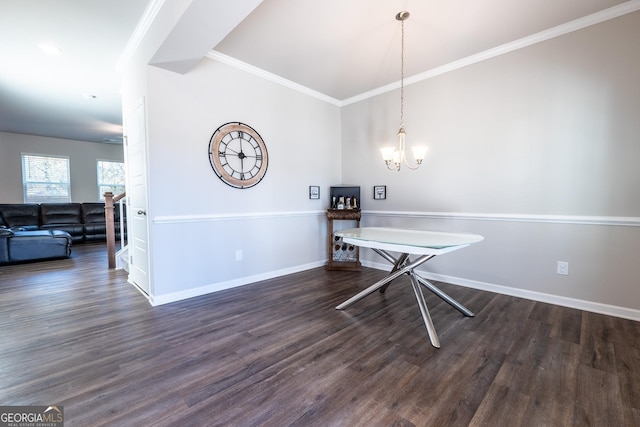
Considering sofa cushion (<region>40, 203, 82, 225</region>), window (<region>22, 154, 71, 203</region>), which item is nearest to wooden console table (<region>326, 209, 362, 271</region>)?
sofa cushion (<region>40, 203, 82, 225</region>)

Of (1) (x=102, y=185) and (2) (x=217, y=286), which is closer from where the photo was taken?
(2) (x=217, y=286)

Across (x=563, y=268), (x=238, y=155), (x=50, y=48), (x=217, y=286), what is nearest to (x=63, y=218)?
(x=50, y=48)

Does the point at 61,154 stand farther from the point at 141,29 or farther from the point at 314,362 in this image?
the point at 314,362

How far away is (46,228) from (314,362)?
24.0 feet

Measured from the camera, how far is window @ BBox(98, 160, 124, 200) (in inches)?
294

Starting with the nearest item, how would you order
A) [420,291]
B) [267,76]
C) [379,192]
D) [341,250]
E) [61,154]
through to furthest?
[420,291] → [267,76] → [379,192] → [341,250] → [61,154]

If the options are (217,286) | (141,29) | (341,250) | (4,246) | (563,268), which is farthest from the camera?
(4,246)

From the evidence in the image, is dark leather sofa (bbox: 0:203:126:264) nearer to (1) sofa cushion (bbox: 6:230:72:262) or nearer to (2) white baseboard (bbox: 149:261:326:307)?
(1) sofa cushion (bbox: 6:230:72:262)

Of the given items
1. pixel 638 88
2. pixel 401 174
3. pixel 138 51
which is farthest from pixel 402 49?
pixel 138 51

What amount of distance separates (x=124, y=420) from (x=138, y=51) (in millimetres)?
3022

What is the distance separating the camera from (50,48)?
2.73 metres

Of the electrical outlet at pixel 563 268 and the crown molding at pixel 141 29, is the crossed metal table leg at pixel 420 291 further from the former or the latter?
the crown molding at pixel 141 29

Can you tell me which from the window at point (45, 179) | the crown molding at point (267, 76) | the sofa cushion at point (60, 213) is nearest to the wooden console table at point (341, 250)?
the crown molding at point (267, 76)

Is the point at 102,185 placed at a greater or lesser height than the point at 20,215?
greater
